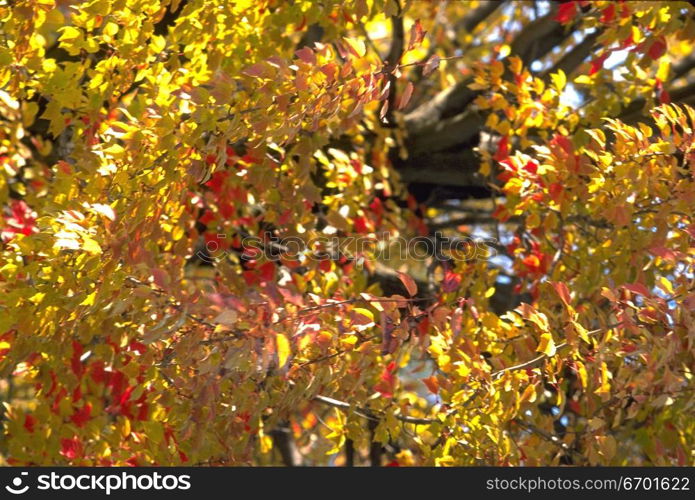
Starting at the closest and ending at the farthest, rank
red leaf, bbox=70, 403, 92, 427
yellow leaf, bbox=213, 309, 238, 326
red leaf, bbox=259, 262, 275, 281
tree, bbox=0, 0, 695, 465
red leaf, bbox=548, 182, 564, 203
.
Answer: yellow leaf, bbox=213, 309, 238, 326, tree, bbox=0, 0, 695, 465, red leaf, bbox=548, 182, 564, 203, red leaf, bbox=70, 403, 92, 427, red leaf, bbox=259, 262, 275, 281

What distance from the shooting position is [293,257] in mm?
4059

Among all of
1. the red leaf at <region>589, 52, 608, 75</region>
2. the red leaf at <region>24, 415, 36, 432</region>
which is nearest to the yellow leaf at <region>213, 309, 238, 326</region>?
the red leaf at <region>24, 415, 36, 432</region>

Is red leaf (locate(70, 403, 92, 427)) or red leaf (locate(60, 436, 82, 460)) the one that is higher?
red leaf (locate(70, 403, 92, 427))

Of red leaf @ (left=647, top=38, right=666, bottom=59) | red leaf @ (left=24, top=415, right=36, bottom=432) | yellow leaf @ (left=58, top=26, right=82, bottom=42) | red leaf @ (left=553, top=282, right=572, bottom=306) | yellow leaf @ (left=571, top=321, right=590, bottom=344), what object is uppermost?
red leaf @ (left=647, top=38, right=666, bottom=59)

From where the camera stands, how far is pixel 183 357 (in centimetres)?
262

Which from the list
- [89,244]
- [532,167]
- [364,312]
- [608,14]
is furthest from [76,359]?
[608,14]

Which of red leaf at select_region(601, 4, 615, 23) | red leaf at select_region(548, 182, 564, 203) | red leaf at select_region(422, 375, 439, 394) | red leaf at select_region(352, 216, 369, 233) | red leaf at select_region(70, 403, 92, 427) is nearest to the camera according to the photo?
red leaf at select_region(422, 375, 439, 394)

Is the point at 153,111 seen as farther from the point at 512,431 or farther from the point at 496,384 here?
the point at 512,431

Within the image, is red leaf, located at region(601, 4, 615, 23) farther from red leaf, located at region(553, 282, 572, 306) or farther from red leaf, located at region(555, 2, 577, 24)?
red leaf, located at region(553, 282, 572, 306)

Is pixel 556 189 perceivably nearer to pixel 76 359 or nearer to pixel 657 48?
pixel 657 48

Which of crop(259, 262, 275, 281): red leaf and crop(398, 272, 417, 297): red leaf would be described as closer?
crop(398, 272, 417, 297): red leaf

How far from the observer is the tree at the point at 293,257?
2.71 meters

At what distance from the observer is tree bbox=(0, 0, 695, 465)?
2.71 metres
